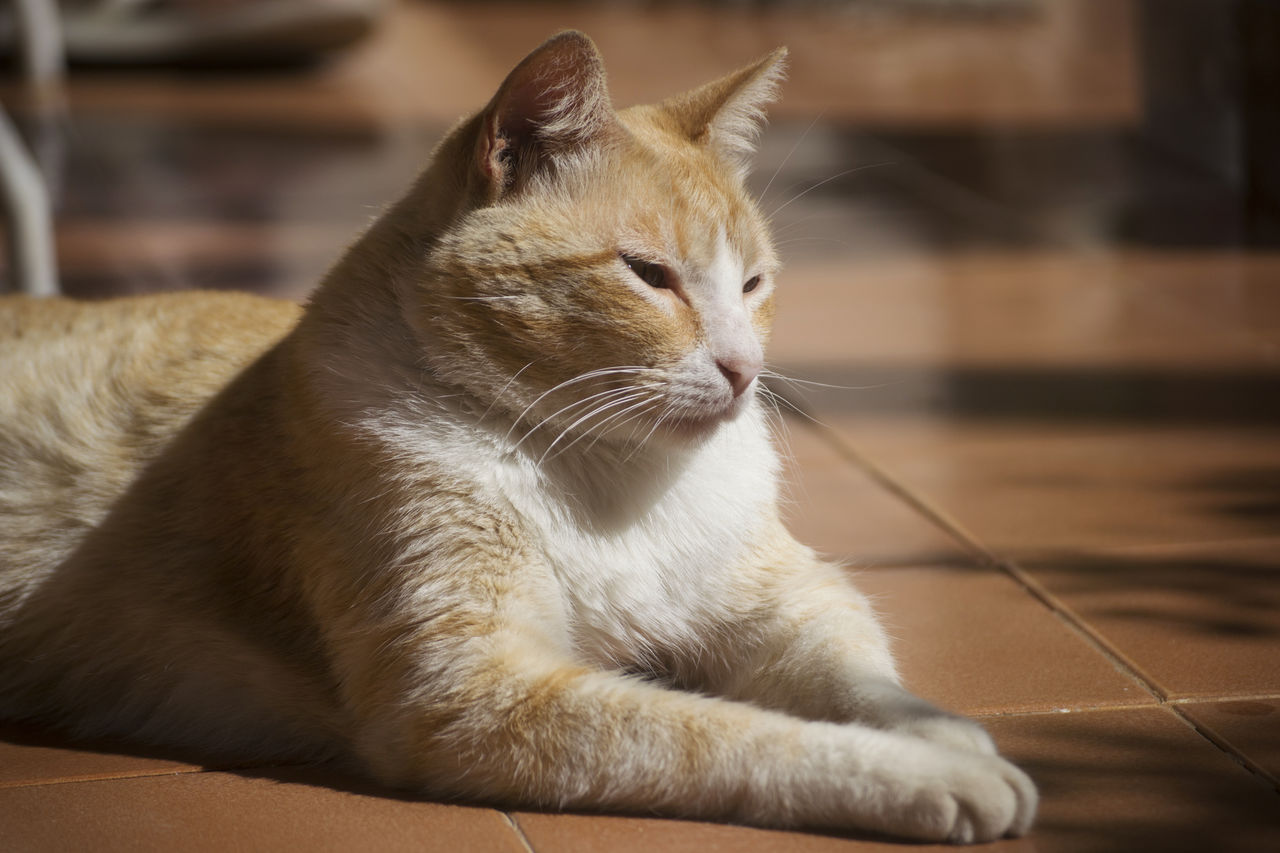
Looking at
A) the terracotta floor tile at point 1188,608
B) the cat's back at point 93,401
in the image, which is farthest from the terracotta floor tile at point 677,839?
the cat's back at point 93,401

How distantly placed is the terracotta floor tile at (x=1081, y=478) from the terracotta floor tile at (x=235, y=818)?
1716 mm

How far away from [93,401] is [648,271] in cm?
128

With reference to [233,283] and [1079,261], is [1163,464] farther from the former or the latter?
[233,283]

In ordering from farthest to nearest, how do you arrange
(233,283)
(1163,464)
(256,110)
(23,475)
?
(256,110)
(233,283)
(1163,464)
(23,475)

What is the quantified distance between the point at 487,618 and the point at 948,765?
0.79 metres

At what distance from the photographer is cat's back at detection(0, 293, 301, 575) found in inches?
120

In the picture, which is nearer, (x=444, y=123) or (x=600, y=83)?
(x=600, y=83)

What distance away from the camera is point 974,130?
8.64m

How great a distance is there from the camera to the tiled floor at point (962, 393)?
2.50 m

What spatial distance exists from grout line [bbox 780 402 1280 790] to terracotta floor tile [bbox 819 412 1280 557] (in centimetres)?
3

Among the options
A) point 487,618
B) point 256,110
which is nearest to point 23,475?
point 487,618

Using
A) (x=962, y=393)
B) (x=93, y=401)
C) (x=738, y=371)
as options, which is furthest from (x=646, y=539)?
(x=962, y=393)

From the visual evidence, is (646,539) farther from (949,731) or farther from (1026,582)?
(1026,582)

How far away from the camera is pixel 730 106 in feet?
9.87
